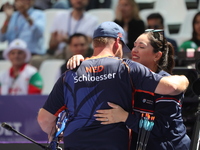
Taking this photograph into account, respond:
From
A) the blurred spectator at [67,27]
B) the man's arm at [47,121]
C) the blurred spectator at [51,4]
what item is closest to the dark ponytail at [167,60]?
the man's arm at [47,121]

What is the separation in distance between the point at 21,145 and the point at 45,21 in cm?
414

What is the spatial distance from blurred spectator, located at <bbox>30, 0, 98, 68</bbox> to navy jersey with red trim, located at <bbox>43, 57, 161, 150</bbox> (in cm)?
424

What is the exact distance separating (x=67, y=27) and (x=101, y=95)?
4635mm

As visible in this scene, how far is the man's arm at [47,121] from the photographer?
9.18ft

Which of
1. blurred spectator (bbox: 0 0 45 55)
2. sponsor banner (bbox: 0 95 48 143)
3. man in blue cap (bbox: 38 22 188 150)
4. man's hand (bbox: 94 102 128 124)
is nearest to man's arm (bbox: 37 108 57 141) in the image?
man in blue cap (bbox: 38 22 188 150)

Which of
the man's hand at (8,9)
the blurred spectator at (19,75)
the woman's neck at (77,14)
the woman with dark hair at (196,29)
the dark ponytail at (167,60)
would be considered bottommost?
the blurred spectator at (19,75)

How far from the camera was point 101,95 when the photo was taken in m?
2.62

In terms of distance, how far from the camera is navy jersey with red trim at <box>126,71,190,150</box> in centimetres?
267

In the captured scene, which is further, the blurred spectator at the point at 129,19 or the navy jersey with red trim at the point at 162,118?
the blurred spectator at the point at 129,19

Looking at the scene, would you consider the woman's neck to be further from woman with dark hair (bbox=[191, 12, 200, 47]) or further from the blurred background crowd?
woman with dark hair (bbox=[191, 12, 200, 47])

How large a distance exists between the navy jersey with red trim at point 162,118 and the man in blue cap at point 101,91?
0.08 metres

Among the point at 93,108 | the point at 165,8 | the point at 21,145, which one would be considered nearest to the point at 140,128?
the point at 93,108

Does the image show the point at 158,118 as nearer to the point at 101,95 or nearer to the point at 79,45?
the point at 101,95

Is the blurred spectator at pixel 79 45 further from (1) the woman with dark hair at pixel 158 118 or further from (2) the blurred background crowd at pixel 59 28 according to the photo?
(1) the woman with dark hair at pixel 158 118
